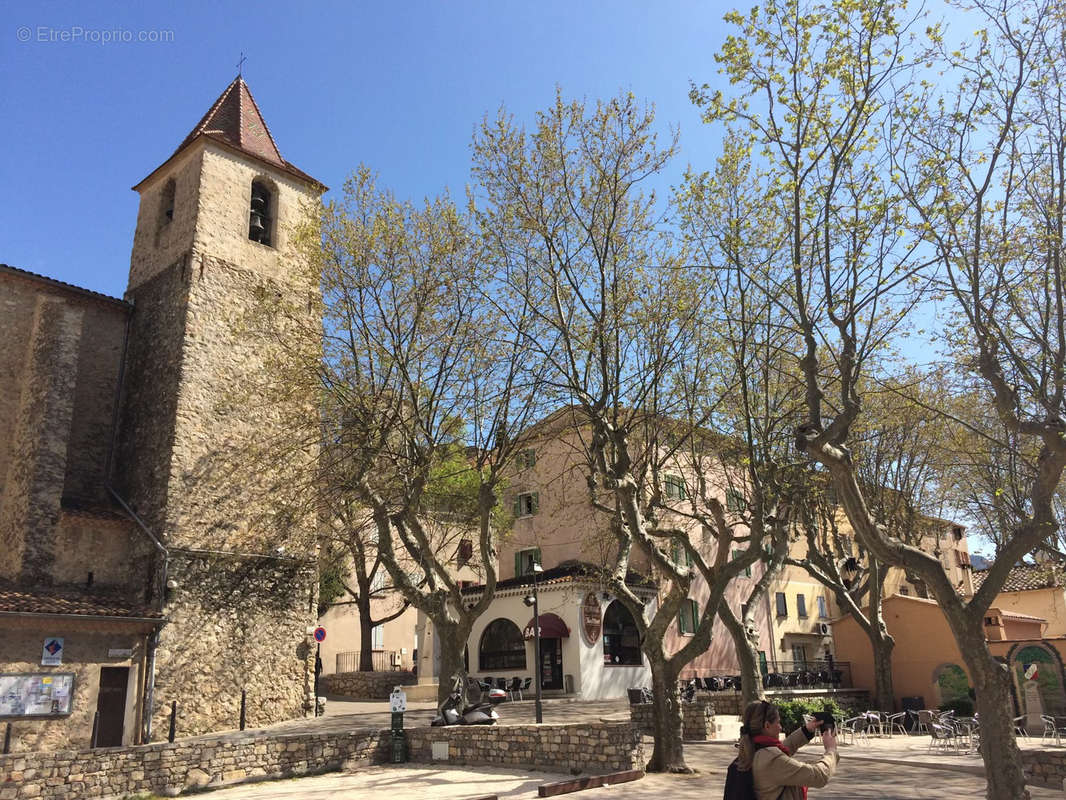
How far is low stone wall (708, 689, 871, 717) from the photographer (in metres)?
20.8

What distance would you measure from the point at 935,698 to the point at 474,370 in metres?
19.1

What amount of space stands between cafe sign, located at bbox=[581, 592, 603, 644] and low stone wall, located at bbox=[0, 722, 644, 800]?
11.2 meters

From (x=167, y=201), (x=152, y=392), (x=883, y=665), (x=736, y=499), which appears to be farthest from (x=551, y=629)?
(x=167, y=201)

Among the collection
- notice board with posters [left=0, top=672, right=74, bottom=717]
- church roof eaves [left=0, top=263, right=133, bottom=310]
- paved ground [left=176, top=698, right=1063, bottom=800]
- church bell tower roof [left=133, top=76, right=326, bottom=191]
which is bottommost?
paved ground [left=176, top=698, right=1063, bottom=800]

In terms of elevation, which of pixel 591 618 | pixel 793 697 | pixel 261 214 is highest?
pixel 261 214

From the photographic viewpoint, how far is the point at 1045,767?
11672 mm

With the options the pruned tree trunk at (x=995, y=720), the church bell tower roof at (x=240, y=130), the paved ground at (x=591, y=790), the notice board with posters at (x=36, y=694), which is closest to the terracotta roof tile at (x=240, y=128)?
the church bell tower roof at (x=240, y=130)

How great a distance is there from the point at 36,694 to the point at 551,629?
14850 millimetres

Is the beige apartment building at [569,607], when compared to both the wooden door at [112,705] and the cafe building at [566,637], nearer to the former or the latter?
the cafe building at [566,637]

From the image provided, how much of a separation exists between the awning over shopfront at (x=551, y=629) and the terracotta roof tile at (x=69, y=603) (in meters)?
12.0

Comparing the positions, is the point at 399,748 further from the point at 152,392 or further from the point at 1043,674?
the point at 1043,674

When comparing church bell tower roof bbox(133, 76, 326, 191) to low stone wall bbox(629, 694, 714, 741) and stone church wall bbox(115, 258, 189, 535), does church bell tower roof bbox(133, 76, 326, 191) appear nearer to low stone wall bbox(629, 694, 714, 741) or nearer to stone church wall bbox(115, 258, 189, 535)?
stone church wall bbox(115, 258, 189, 535)

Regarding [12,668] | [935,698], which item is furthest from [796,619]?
[12,668]

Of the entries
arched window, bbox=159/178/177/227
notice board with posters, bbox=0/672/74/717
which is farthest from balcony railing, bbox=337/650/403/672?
arched window, bbox=159/178/177/227
